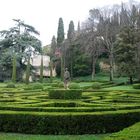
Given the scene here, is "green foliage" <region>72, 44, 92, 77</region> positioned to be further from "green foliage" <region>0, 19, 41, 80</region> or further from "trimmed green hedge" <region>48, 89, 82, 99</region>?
"trimmed green hedge" <region>48, 89, 82, 99</region>

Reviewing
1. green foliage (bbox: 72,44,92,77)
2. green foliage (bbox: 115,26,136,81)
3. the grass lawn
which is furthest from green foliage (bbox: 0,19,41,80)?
the grass lawn

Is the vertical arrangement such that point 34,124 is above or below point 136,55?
below

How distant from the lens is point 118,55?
46531 millimetres

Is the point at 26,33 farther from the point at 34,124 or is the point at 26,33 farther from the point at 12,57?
the point at 34,124

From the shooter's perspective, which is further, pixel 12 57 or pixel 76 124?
pixel 12 57

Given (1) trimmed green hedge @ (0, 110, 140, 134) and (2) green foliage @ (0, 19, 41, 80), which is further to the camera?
(2) green foliage @ (0, 19, 41, 80)

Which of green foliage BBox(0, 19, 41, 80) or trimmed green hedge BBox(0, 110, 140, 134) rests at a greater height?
green foliage BBox(0, 19, 41, 80)

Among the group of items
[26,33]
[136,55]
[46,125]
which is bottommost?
[46,125]

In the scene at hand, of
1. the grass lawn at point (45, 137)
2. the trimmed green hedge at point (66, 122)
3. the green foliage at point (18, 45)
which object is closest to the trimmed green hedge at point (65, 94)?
the trimmed green hedge at point (66, 122)

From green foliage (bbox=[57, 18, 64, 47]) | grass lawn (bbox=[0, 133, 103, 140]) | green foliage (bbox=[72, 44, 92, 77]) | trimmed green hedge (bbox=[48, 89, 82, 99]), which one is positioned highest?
green foliage (bbox=[57, 18, 64, 47])

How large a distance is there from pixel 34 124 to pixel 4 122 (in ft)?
3.72

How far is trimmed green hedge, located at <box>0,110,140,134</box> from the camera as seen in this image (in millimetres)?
12141

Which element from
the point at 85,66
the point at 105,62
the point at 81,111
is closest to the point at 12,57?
the point at 85,66

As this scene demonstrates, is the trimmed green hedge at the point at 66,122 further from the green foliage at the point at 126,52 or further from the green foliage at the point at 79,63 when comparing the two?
the green foliage at the point at 79,63
